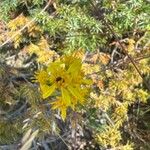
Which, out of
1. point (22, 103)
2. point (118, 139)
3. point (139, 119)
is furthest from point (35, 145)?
→ point (139, 119)

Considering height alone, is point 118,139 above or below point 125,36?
below

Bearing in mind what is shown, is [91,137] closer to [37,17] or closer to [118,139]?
[118,139]

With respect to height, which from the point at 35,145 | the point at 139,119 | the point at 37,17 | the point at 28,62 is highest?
the point at 37,17

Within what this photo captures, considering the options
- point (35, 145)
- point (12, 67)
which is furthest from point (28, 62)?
point (35, 145)

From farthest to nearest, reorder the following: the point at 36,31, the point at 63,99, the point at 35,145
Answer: the point at 36,31 → the point at 35,145 → the point at 63,99

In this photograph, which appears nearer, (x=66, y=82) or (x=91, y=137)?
(x=66, y=82)

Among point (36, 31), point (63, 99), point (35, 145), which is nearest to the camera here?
point (63, 99)
